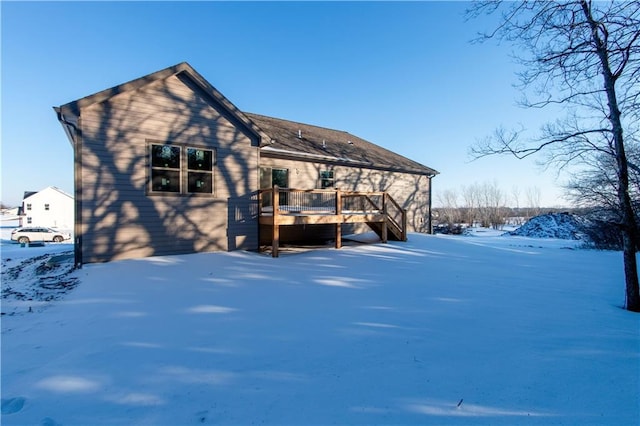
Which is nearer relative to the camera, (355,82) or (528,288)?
(528,288)

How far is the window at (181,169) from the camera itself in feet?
27.9

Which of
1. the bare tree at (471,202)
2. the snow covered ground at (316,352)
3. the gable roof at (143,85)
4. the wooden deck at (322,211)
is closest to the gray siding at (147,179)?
the gable roof at (143,85)

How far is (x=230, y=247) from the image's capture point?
377 inches

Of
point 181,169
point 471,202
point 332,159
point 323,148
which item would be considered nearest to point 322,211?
point 332,159

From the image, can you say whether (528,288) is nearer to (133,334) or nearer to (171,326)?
(171,326)

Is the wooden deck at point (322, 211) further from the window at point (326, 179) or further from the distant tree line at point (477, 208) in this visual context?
the distant tree line at point (477, 208)

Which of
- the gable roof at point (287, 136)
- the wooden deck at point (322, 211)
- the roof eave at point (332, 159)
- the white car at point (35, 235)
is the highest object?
the gable roof at point (287, 136)

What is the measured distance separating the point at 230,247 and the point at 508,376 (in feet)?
26.9

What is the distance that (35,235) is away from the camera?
1007 inches

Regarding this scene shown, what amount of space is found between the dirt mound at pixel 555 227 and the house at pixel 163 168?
65.8 ft

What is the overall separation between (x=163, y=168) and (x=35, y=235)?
26.1 metres

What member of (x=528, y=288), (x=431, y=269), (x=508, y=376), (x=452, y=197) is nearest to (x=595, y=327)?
(x=528, y=288)

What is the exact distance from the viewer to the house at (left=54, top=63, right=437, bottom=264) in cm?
763

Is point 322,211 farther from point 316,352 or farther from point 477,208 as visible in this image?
point 477,208
